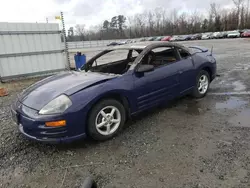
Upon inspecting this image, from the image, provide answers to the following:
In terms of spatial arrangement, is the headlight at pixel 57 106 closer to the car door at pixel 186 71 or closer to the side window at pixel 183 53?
the car door at pixel 186 71

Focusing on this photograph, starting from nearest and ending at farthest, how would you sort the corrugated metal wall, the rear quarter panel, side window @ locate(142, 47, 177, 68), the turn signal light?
the turn signal light → side window @ locate(142, 47, 177, 68) → the rear quarter panel → the corrugated metal wall

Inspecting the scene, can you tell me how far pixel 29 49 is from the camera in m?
8.73

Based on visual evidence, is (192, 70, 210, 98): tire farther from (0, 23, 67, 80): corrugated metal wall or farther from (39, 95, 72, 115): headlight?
(0, 23, 67, 80): corrugated metal wall

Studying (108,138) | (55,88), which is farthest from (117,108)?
(55,88)

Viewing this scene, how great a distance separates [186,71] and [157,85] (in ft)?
3.20

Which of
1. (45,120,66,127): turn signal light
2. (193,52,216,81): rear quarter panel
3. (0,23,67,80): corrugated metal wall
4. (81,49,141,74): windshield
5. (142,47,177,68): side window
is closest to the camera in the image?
(45,120,66,127): turn signal light

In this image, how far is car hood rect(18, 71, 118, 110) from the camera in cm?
318

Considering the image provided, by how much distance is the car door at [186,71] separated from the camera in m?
4.57

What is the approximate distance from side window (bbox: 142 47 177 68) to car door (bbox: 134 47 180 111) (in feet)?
Answer: 0.47

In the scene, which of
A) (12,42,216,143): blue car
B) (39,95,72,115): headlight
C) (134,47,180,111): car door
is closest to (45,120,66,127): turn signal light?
(12,42,216,143): blue car

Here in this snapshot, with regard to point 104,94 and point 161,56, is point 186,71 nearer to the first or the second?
point 161,56

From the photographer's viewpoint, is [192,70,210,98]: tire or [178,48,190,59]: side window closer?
[178,48,190,59]: side window

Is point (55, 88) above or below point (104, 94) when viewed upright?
above

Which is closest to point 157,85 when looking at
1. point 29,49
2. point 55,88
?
point 55,88
